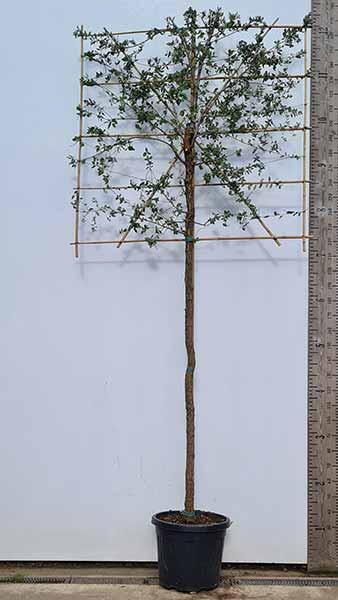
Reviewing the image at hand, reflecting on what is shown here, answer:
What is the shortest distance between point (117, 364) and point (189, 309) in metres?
0.45

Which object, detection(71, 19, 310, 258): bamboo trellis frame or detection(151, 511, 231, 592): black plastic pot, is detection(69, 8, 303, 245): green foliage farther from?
detection(151, 511, 231, 592): black plastic pot

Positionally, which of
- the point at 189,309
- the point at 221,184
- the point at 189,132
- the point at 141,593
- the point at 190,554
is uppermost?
the point at 189,132

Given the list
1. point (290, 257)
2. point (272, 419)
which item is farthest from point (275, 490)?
point (290, 257)

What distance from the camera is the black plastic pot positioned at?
308 cm

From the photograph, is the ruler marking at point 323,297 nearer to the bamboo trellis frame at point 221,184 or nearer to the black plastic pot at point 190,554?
the bamboo trellis frame at point 221,184

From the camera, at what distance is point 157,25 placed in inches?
139

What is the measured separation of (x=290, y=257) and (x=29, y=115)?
1330 millimetres

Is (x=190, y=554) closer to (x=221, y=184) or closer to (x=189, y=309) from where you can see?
(x=189, y=309)

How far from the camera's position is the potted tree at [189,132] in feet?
10.5

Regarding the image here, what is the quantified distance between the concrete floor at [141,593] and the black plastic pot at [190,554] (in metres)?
0.04

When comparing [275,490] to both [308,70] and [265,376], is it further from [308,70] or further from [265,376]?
[308,70]

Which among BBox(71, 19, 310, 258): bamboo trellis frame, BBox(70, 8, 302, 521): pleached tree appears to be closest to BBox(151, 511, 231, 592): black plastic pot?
BBox(70, 8, 302, 521): pleached tree

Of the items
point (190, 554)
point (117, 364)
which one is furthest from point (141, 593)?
point (117, 364)

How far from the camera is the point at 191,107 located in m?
3.21
